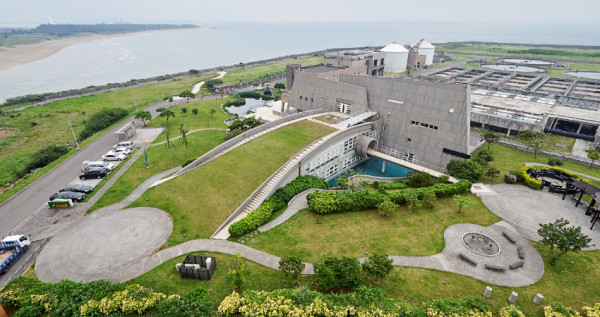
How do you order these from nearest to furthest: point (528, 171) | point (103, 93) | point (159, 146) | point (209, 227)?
point (209, 227), point (528, 171), point (159, 146), point (103, 93)

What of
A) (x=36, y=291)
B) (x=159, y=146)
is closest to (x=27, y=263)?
(x=36, y=291)

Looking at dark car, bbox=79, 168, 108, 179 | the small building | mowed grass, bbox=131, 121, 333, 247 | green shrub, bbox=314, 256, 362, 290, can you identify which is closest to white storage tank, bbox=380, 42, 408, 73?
the small building

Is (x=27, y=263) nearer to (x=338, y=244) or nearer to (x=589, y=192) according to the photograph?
(x=338, y=244)

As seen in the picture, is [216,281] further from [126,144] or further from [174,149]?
[126,144]

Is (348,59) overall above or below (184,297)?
above

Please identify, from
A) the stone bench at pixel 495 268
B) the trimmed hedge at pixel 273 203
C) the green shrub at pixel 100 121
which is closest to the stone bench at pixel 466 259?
the stone bench at pixel 495 268

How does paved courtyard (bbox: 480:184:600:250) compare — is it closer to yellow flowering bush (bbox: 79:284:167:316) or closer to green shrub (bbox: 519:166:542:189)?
green shrub (bbox: 519:166:542:189)

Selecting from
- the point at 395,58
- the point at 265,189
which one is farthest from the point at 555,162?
the point at 395,58
